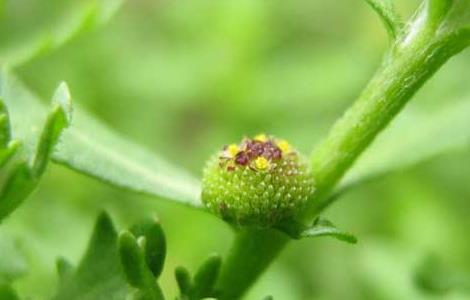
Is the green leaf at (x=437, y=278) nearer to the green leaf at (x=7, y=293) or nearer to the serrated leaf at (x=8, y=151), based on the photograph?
the green leaf at (x=7, y=293)

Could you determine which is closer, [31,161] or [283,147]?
[31,161]

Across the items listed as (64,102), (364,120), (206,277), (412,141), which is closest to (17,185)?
(64,102)

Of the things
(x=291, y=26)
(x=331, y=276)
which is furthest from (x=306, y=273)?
(x=291, y=26)

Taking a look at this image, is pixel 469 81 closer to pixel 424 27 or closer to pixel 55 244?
pixel 55 244

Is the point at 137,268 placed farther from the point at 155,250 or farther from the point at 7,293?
the point at 7,293

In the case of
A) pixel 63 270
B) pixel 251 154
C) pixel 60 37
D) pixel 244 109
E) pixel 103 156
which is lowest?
pixel 63 270

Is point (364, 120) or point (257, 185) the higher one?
point (364, 120)
